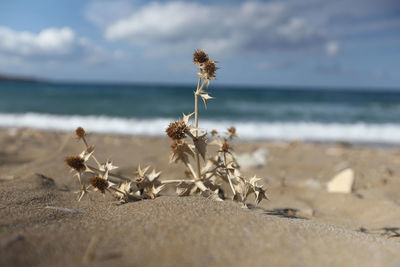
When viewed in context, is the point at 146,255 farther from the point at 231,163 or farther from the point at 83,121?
the point at 83,121

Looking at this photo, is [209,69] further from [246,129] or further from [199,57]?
[246,129]

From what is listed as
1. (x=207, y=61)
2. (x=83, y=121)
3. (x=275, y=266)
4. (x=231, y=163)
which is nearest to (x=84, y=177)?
(x=231, y=163)

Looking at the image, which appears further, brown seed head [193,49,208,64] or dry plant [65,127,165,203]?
brown seed head [193,49,208,64]

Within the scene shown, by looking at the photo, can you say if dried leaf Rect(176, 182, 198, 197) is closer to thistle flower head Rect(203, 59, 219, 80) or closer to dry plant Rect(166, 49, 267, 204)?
dry plant Rect(166, 49, 267, 204)

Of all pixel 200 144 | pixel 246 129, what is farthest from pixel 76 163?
pixel 246 129

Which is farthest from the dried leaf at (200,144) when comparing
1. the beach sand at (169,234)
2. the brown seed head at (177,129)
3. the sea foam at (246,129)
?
the sea foam at (246,129)

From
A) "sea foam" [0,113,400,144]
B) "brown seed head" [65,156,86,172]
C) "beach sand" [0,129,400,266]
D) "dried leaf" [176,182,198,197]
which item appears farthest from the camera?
"sea foam" [0,113,400,144]

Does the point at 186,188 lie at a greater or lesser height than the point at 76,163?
lesser

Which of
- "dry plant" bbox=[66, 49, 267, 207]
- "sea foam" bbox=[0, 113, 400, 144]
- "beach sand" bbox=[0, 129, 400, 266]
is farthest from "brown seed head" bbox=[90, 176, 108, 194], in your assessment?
"sea foam" bbox=[0, 113, 400, 144]

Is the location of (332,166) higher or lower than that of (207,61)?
lower
